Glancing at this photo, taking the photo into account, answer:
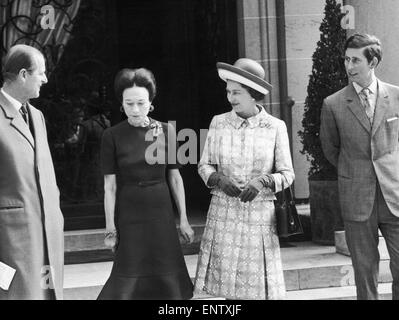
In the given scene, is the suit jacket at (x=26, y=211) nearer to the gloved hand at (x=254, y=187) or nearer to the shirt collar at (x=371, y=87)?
the gloved hand at (x=254, y=187)

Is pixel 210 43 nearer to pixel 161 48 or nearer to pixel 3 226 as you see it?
pixel 161 48

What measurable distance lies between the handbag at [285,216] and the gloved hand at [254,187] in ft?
0.66

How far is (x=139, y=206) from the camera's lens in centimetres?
592

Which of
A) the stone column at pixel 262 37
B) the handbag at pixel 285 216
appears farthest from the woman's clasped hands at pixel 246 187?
the stone column at pixel 262 37

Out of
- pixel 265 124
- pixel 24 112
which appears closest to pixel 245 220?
pixel 265 124

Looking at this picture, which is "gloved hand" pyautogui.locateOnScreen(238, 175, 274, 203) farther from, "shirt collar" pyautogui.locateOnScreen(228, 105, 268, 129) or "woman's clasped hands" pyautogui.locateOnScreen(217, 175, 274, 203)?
"shirt collar" pyautogui.locateOnScreen(228, 105, 268, 129)

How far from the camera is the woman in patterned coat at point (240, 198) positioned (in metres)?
5.92

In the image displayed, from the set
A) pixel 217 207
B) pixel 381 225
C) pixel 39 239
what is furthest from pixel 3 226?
pixel 381 225

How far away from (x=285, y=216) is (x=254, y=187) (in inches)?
13.2

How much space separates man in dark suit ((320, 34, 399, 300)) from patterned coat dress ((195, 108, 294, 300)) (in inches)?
19.1

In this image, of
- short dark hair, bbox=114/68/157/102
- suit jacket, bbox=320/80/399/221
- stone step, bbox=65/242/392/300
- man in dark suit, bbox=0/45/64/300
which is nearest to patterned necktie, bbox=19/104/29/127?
man in dark suit, bbox=0/45/64/300

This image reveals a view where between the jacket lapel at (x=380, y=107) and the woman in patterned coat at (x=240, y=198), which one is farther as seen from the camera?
the jacket lapel at (x=380, y=107)

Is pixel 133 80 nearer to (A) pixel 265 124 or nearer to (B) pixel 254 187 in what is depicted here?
(A) pixel 265 124

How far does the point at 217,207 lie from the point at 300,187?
4.29 meters
